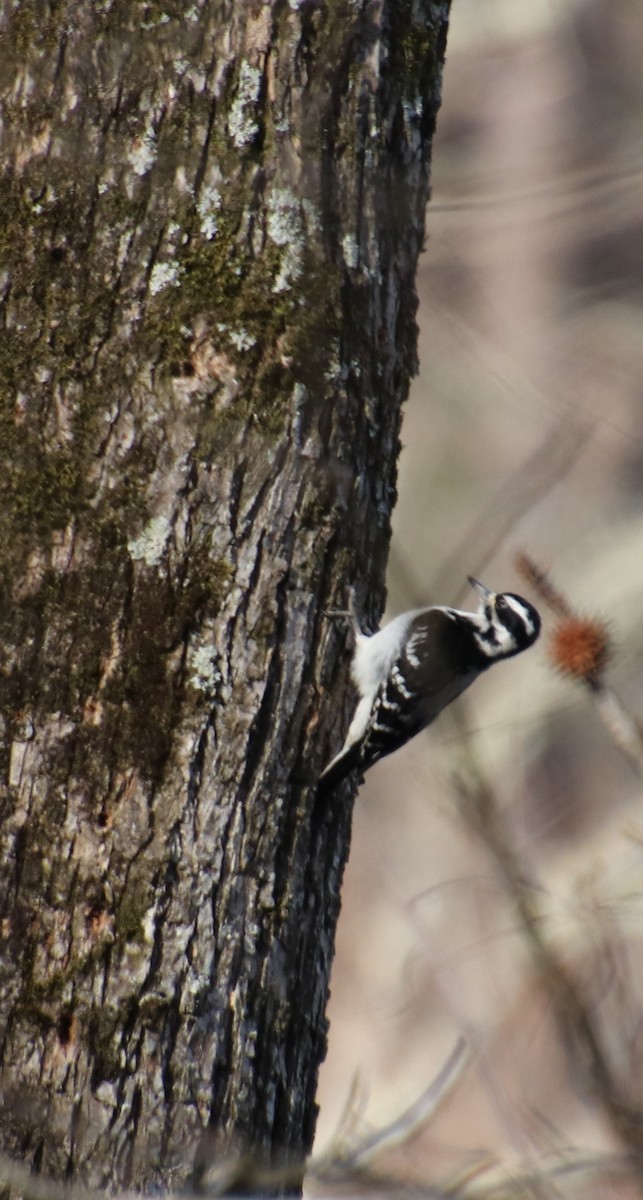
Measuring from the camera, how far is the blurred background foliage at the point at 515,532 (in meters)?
7.83

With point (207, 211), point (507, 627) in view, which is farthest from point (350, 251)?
point (507, 627)

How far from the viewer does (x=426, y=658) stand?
446 cm

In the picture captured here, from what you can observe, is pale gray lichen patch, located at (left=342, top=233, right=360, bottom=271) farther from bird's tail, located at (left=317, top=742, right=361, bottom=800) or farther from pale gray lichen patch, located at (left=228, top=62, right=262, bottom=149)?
bird's tail, located at (left=317, top=742, right=361, bottom=800)

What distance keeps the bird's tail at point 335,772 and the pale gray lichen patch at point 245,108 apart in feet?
4.70

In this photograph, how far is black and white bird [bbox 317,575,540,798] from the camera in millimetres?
3488

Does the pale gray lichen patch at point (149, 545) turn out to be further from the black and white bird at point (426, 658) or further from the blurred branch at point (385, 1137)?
the blurred branch at point (385, 1137)

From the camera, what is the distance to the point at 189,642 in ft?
8.89

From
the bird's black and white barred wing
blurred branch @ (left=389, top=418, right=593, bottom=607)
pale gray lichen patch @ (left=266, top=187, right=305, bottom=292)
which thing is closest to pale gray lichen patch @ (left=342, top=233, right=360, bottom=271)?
pale gray lichen patch @ (left=266, top=187, right=305, bottom=292)

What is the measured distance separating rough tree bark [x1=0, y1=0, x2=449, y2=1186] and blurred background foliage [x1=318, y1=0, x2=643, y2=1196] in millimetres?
4280

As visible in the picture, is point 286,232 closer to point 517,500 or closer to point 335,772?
point 335,772

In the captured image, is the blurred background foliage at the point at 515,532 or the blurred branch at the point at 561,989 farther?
the blurred background foliage at the point at 515,532

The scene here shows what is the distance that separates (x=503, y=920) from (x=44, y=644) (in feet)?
19.6

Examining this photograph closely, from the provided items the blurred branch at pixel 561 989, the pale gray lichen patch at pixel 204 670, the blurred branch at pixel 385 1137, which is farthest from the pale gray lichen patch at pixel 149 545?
the blurred branch at pixel 561 989

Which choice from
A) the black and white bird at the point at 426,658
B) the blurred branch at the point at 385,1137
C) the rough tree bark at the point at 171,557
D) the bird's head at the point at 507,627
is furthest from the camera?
the bird's head at the point at 507,627
